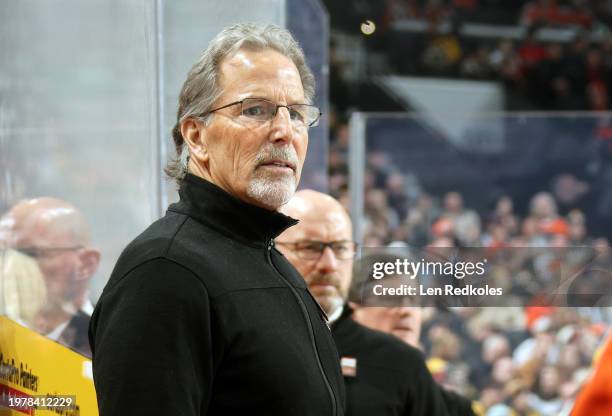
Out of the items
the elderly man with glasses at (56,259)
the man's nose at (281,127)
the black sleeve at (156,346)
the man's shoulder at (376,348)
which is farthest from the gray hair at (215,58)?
the man's shoulder at (376,348)

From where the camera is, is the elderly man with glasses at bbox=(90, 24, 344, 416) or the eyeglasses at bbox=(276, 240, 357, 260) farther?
the eyeglasses at bbox=(276, 240, 357, 260)

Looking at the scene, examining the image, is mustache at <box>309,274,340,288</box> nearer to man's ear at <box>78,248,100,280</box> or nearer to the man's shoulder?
the man's shoulder

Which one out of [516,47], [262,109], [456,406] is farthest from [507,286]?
[516,47]

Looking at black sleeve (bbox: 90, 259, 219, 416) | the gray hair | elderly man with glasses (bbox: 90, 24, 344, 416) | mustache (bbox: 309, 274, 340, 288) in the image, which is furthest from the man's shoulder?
black sleeve (bbox: 90, 259, 219, 416)

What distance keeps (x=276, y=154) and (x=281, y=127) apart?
0.05 meters

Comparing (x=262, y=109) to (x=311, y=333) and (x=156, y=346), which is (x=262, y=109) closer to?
(x=311, y=333)

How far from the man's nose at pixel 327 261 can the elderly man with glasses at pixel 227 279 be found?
84cm

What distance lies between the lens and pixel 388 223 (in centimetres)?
555

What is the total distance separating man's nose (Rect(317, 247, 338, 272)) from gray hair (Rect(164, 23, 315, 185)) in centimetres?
90

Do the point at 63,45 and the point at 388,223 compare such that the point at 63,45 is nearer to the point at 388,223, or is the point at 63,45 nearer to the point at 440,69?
the point at 388,223

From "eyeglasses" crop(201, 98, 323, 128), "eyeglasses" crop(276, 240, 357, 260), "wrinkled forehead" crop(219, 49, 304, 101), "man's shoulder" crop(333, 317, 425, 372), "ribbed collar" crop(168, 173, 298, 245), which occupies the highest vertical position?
"wrinkled forehead" crop(219, 49, 304, 101)

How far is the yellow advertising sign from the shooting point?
2.09m

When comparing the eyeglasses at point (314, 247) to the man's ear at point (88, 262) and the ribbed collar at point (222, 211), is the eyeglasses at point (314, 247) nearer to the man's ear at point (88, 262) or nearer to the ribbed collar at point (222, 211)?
the man's ear at point (88, 262)

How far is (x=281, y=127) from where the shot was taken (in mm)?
1716
